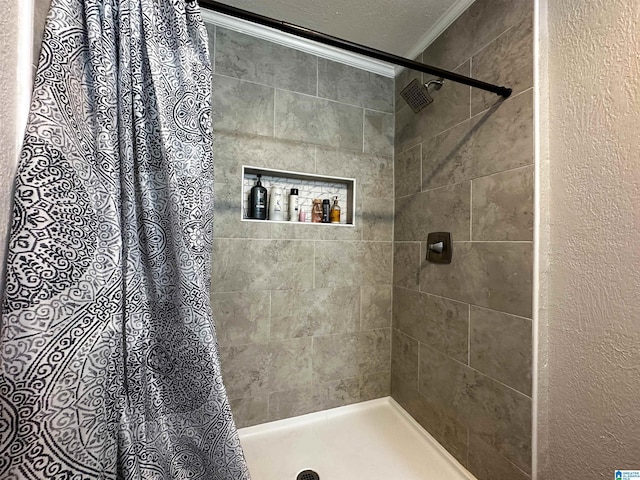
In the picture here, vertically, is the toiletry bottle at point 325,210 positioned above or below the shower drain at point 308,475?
above

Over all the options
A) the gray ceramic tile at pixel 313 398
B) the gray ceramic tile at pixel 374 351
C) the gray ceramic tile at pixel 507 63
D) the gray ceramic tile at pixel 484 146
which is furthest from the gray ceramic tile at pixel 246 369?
the gray ceramic tile at pixel 507 63

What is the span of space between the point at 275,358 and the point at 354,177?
3.68 feet

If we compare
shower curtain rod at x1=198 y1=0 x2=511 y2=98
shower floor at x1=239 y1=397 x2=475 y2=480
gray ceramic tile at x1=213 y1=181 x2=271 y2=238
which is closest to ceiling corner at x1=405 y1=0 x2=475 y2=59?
shower curtain rod at x1=198 y1=0 x2=511 y2=98

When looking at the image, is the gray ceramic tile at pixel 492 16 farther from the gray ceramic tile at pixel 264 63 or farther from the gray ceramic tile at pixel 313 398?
the gray ceramic tile at pixel 313 398

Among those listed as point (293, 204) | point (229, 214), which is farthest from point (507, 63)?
point (229, 214)

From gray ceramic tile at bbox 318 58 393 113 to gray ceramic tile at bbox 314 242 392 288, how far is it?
0.86 metres

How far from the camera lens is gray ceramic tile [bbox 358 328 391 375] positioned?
1592mm

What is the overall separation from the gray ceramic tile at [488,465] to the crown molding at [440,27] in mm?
1849

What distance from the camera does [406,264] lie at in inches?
60.7

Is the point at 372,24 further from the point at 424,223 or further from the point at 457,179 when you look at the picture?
the point at 424,223

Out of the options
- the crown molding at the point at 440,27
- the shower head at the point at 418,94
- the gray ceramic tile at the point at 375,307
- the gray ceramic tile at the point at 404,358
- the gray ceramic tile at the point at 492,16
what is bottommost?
the gray ceramic tile at the point at 404,358

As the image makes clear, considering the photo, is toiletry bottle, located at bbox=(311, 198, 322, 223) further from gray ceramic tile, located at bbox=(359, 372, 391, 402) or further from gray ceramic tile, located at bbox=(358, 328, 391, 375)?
gray ceramic tile, located at bbox=(359, 372, 391, 402)

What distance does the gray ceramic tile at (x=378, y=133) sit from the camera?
1608mm

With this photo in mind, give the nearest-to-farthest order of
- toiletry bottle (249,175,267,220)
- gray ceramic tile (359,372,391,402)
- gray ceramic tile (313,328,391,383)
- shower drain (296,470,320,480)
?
1. shower drain (296,470,320,480)
2. toiletry bottle (249,175,267,220)
3. gray ceramic tile (313,328,391,383)
4. gray ceramic tile (359,372,391,402)
